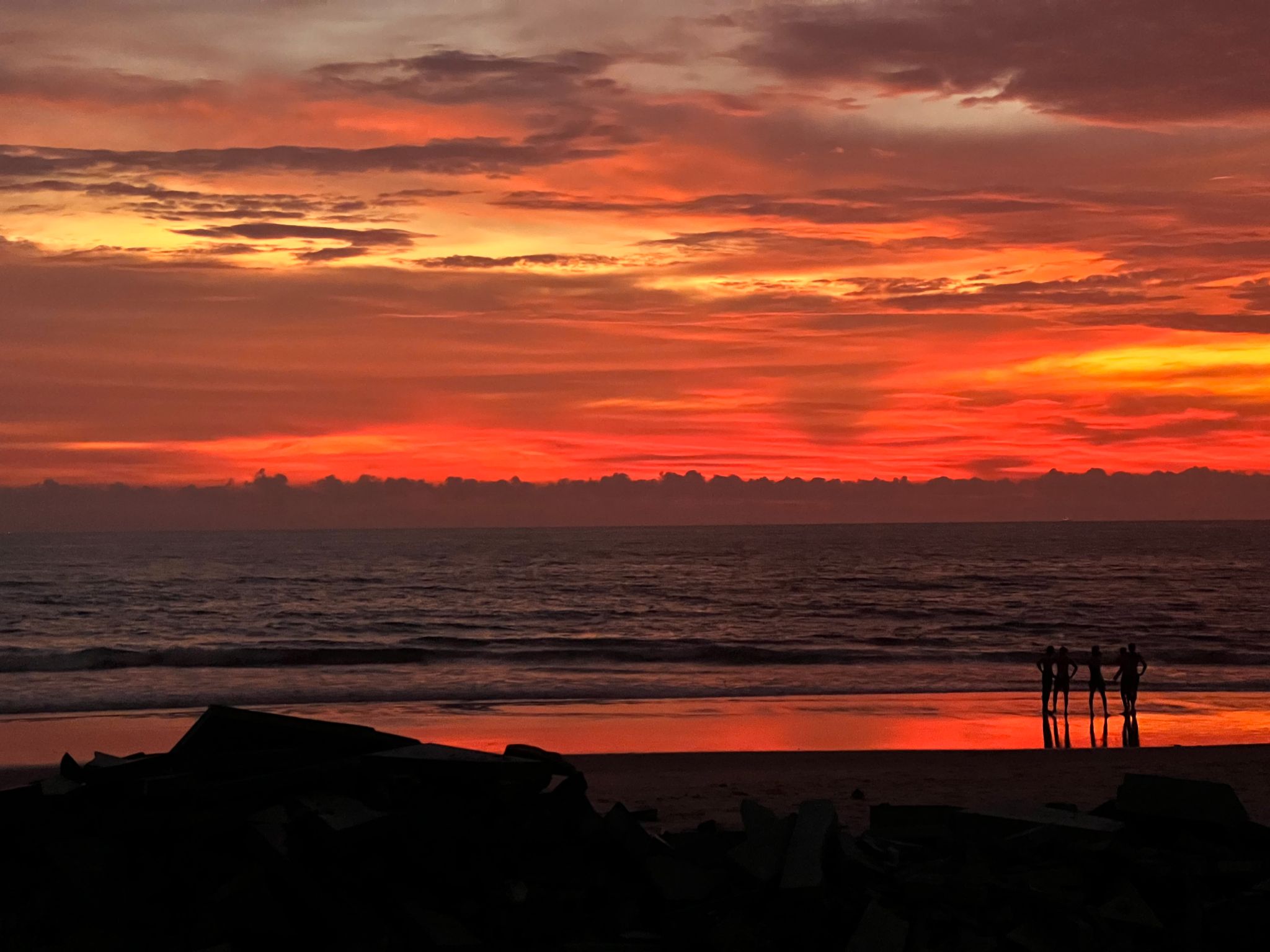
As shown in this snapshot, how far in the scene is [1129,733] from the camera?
20.2 meters

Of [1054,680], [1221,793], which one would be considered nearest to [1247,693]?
[1054,680]

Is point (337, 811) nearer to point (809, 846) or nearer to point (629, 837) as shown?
point (629, 837)

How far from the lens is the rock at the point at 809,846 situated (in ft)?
24.0

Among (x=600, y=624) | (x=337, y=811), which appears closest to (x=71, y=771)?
(x=337, y=811)

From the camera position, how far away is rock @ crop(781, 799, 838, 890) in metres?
7.32

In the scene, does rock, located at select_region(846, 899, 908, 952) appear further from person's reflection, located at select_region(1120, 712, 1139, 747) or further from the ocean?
the ocean

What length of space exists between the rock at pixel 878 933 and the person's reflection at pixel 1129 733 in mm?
13777

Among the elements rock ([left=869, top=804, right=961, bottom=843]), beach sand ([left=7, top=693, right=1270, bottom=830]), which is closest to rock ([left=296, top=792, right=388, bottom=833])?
rock ([left=869, top=804, right=961, bottom=843])

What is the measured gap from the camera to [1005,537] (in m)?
172

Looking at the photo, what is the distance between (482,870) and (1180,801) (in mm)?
5549

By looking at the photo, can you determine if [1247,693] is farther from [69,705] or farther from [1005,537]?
→ [1005,537]

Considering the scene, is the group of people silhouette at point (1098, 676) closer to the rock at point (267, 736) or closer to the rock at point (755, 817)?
the rock at point (755, 817)

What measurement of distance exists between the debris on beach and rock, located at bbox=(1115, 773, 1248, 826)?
263mm

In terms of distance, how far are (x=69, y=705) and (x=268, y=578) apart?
64850mm
